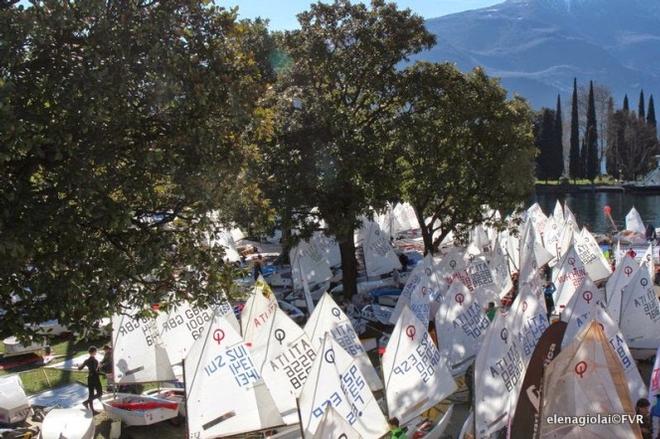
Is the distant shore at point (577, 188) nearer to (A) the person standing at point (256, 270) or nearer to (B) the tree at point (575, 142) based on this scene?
(B) the tree at point (575, 142)

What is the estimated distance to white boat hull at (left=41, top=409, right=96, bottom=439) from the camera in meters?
11.0

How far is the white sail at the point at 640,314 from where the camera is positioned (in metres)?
15.7

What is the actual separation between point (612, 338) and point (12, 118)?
1046 cm

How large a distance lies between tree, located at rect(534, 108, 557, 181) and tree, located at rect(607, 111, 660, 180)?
32.0 feet

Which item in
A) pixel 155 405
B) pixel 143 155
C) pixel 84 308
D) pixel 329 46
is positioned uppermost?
pixel 329 46

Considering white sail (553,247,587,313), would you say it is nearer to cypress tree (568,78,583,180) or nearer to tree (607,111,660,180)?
cypress tree (568,78,583,180)

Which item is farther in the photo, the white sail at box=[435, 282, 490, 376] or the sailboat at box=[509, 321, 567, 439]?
the white sail at box=[435, 282, 490, 376]

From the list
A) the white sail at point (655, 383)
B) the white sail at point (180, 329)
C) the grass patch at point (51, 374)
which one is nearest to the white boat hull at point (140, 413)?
the white sail at point (180, 329)

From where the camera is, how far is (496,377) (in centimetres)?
1043

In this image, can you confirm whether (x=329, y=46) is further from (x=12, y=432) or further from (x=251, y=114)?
(x=12, y=432)

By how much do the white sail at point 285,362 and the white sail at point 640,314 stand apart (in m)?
8.24

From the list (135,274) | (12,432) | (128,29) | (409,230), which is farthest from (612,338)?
(409,230)

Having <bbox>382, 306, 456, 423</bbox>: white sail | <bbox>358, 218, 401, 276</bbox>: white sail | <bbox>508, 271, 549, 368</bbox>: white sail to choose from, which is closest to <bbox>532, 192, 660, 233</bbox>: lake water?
<bbox>358, 218, 401, 276</bbox>: white sail

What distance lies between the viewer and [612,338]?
39.3 feet
